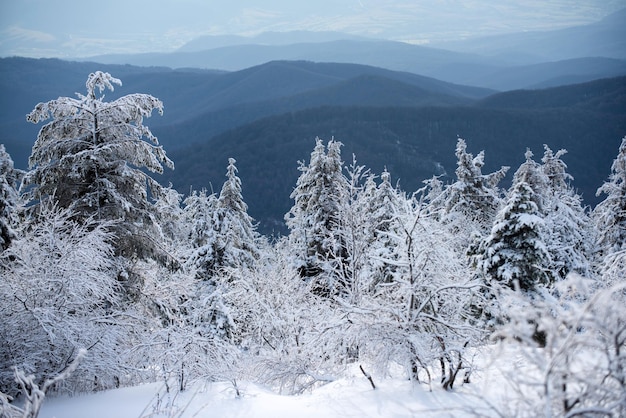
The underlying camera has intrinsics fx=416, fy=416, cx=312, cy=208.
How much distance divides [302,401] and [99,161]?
7963mm

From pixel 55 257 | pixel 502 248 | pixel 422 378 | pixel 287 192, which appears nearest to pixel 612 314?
pixel 422 378

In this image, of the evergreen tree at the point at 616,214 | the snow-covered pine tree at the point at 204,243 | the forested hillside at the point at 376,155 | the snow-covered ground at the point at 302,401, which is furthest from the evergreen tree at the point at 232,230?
the forested hillside at the point at 376,155

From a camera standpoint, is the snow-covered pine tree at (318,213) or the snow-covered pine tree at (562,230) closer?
the snow-covered pine tree at (562,230)

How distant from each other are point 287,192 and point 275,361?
13271 cm

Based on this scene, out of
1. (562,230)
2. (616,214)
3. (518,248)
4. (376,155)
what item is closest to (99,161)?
(518,248)

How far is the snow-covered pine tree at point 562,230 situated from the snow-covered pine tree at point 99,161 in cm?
1445

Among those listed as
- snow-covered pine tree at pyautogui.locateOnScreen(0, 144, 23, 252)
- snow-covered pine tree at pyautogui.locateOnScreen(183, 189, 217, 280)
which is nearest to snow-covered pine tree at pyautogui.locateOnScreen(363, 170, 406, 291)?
snow-covered pine tree at pyautogui.locateOnScreen(183, 189, 217, 280)

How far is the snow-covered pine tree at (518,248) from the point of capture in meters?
14.0

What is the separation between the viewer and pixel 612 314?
3.40 m

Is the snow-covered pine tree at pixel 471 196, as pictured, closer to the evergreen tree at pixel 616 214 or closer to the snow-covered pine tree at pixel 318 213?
the evergreen tree at pixel 616 214

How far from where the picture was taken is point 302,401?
8.94 m

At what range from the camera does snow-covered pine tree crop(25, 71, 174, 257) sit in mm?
10984

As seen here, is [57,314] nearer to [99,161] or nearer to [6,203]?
[99,161]

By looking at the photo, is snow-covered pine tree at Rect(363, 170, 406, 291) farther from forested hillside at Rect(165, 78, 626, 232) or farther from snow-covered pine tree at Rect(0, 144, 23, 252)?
forested hillside at Rect(165, 78, 626, 232)
